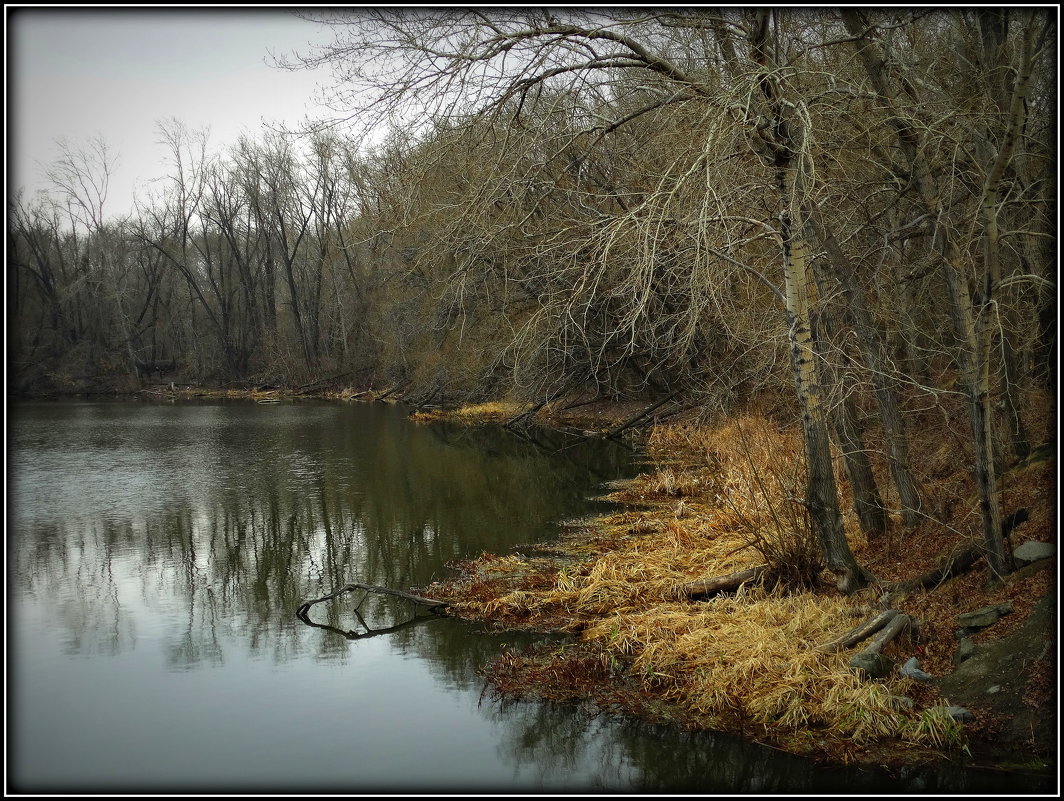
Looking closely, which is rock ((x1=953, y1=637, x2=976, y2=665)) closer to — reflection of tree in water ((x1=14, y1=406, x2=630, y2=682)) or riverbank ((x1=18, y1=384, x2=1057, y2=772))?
riverbank ((x1=18, y1=384, x2=1057, y2=772))

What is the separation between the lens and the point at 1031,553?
686cm

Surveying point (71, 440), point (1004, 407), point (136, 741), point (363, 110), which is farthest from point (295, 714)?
point (71, 440)

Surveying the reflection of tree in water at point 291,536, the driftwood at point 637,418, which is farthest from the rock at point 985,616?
the driftwood at point 637,418

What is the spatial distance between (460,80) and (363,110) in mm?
881

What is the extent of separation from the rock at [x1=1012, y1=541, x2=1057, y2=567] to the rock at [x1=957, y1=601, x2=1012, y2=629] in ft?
1.77

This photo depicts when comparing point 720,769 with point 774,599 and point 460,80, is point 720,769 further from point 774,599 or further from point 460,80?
point 460,80

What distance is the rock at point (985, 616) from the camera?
21.2ft

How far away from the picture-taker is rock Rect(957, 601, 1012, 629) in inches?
254

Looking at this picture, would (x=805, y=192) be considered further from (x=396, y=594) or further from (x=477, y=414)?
(x=477, y=414)

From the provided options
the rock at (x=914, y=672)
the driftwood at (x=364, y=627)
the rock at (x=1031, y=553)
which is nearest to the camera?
the rock at (x=914, y=672)

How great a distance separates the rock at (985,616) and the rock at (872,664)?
0.70 m

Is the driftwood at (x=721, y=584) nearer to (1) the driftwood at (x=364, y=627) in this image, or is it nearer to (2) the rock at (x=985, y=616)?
(2) the rock at (x=985, y=616)

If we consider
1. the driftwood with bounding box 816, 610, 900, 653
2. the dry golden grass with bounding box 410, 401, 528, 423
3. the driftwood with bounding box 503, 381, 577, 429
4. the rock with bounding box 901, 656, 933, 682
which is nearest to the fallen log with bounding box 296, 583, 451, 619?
the driftwood with bounding box 816, 610, 900, 653

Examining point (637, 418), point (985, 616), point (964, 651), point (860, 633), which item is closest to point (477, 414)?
point (637, 418)
